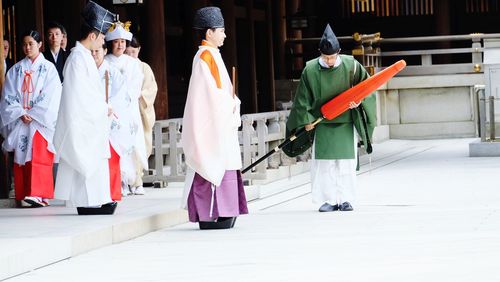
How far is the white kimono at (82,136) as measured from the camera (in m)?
11.3

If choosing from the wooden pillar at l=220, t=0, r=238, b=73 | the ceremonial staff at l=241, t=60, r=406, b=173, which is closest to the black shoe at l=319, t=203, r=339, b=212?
the ceremonial staff at l=241, t=60, r=406, b=173

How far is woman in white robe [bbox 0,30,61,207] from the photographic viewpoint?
12.7 meters

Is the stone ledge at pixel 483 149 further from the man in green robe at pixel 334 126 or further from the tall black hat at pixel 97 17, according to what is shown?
the tall black hat at pixel 97 17

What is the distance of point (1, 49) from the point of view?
41.7ft

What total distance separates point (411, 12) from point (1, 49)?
18.1 m

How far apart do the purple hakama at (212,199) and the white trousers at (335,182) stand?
1.67m

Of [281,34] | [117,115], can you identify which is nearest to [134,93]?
[117,115]

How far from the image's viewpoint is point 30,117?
1272cm

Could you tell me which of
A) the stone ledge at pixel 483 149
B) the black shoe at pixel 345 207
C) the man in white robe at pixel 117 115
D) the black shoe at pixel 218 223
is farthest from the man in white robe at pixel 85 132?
the stone ledge at pixel 483 149

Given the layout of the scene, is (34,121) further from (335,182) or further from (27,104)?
(335,182)

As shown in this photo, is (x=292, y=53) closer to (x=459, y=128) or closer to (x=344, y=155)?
(x=459, y=128)

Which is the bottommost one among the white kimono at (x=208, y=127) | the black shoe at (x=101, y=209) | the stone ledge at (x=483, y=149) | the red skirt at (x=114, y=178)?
the black shoe at (x=101, y=209)

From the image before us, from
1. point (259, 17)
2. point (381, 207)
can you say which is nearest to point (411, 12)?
point (259, 17)

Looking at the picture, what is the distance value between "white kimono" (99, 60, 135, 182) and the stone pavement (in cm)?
56
